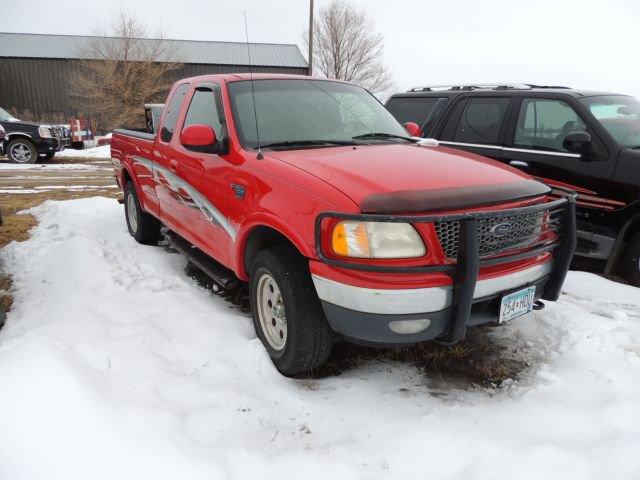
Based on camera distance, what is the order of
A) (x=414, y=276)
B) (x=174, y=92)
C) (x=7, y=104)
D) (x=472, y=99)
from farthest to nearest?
(x=7, y=104) → (x=472, y=99) → (x=174, y=92) → (x=414, y=276)

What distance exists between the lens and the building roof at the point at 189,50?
36781 millimetres

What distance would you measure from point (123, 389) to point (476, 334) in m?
2.48

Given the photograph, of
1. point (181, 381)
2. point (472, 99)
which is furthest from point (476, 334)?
point (472, 99)

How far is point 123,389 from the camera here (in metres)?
2.66

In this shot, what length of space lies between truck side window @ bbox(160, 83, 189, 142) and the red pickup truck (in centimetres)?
72

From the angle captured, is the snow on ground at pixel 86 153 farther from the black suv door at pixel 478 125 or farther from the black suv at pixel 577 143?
the black suv at pixel 577 143

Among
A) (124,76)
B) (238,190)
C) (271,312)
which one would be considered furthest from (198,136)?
(124,76)

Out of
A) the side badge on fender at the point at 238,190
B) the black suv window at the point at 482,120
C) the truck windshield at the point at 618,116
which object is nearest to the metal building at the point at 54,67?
the black suv window at the point at 482,120

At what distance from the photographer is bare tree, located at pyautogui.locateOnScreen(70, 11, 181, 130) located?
1220 inches

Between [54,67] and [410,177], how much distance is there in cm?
4155

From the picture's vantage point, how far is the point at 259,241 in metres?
3.23

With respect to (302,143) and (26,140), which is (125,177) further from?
(26,140)

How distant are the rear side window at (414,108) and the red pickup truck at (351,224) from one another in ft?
8.58

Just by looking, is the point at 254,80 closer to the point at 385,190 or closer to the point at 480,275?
the point at 385,190
